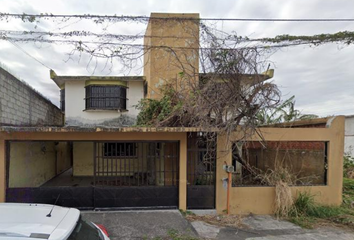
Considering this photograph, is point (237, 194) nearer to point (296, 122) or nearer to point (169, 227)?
point (169, 227)

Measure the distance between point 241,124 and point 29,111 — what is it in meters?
7.38

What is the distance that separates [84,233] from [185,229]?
124 inches

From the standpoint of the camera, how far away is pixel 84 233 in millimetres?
2230

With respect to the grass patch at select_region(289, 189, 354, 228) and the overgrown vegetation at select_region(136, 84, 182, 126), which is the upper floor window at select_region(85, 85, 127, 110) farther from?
the grass patch at select_region(289, 189, 354, 228)

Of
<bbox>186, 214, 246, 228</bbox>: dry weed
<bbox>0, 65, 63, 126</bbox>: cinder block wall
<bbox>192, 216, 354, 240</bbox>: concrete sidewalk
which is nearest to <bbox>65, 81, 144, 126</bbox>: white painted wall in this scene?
<bbox>0, 65, 63, 126</bbox>: cinder block wall

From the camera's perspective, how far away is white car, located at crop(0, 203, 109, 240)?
179 centimetres

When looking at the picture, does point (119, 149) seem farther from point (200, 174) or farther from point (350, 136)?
point (350, 136)

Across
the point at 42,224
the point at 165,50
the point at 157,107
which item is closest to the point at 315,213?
the point at 157,107

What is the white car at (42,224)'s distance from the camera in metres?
1.79

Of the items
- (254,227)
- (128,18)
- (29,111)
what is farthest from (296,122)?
(29,111)

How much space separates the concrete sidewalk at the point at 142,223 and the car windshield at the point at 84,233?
2.26 m

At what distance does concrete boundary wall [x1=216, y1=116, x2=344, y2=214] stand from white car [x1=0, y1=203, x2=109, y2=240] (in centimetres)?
421

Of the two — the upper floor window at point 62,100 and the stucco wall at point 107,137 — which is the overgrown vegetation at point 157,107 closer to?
the stucco wall at point 107,137

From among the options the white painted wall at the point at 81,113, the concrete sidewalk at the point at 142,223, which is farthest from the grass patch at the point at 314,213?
the white painted wall at the point at 81,113
